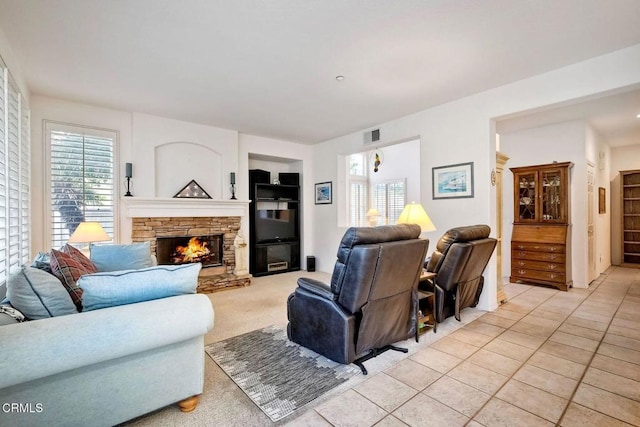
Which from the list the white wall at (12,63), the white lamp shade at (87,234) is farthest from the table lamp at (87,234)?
the white wall at (12,63)

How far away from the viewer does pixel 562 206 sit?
485cm

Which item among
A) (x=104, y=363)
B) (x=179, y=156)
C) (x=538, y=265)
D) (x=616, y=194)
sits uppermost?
(x=179, y=156)

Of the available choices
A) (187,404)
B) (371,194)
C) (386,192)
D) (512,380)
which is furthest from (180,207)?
(386,192)

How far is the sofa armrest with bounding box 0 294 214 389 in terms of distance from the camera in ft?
4.18

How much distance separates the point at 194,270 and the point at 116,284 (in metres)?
0.41

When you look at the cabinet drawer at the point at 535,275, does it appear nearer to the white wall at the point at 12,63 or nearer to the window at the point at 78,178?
the window at the point at 78,178

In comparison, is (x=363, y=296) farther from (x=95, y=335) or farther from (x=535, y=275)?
(x=535, y=275)

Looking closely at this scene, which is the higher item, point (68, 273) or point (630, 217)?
point (630, 217)

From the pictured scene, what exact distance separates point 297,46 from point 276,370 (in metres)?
2.75

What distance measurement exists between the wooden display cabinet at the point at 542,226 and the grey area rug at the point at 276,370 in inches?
166

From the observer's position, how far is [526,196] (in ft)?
17.2

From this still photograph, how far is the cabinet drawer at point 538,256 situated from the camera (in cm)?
466

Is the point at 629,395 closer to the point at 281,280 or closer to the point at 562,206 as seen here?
the point at 562,206

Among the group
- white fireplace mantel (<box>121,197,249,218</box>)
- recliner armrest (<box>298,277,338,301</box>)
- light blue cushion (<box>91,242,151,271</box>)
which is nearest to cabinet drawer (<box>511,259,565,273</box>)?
recliner armrest (<box>298,277,338,301</box>)
